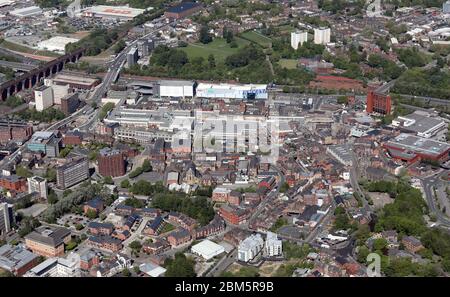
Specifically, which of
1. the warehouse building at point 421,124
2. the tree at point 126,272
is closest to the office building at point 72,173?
the tree at point 126,272

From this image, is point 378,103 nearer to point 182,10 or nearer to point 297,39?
point 297,39

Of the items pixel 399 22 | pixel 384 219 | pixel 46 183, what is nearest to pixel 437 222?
pixel 384 219

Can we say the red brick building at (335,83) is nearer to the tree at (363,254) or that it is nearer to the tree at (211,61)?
the tree at (211,61)

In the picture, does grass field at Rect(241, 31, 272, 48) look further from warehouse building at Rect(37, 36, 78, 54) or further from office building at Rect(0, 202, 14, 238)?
office building at Rect(0, 202, 14, 238)

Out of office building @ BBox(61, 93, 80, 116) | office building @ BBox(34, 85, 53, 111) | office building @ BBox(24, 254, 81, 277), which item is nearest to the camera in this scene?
office building @ BBox(24, 254, 81, 277)

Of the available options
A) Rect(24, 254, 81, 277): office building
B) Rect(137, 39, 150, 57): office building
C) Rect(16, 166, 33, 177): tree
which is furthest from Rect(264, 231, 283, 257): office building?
Rect(137, 39, 150, 57): office building
